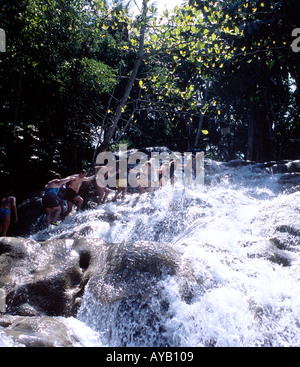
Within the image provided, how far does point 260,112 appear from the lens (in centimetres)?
1706

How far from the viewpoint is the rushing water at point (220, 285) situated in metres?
3.30

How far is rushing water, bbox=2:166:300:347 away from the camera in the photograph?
3299mm

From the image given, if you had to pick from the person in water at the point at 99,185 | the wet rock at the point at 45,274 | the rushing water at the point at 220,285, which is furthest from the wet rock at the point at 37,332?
the person in water at the point at 99,185

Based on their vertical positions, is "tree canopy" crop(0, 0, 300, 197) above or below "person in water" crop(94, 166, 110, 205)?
above

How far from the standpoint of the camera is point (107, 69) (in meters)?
14.1

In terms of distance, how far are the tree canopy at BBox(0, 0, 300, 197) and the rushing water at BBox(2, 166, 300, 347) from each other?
11.9ft

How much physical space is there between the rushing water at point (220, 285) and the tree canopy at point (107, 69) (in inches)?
142

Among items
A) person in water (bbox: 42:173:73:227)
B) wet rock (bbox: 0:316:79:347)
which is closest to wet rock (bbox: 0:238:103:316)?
wet rock (bbox: 0:316:79:347)

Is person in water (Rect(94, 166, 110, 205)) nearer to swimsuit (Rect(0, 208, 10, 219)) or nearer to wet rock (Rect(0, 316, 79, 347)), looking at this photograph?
swimsuit (Rect(0, 208, 10, 219))

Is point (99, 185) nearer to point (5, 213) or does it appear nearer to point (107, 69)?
point (5, 213)

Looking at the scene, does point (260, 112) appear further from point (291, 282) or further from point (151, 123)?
point (291, 282)

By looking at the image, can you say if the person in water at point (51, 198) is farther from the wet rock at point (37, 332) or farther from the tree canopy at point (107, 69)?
the wet rock at point (37, 332)

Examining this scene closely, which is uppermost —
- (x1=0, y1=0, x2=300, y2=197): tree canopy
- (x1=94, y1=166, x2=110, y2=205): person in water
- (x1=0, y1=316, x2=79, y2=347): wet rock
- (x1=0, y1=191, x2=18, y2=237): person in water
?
(x1=0, y1=0, x2=300, y2=197): tree canopy
